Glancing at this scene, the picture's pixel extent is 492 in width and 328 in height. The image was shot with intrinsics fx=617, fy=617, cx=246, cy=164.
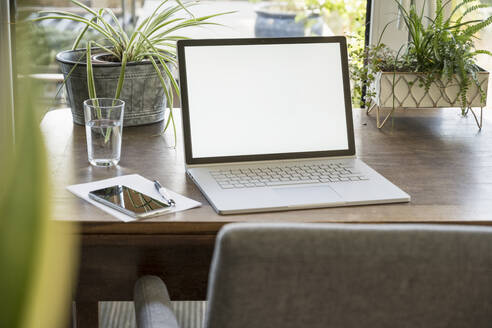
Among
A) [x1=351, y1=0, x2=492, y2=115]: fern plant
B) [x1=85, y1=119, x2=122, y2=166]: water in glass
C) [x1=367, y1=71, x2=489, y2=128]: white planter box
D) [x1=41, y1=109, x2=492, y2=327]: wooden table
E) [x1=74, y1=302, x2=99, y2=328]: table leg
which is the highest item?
[x1=351, y1=0, x2=492, y2=115]: fern plant

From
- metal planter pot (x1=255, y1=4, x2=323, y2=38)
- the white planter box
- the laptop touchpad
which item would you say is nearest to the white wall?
the laptop touchpad

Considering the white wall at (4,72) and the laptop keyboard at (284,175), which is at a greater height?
the white wall at (4,72)

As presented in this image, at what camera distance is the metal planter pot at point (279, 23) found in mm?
2330

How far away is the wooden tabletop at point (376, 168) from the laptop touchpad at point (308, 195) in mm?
20

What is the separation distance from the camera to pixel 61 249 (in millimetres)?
262

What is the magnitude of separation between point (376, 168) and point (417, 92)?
1.17ft

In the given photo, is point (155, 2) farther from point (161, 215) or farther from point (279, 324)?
point (279, 324)

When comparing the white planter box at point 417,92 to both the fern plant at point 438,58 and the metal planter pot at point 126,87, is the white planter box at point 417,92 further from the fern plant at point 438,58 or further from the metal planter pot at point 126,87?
the metal planter pot at point 126,87

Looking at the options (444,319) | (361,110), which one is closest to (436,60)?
(361,110)

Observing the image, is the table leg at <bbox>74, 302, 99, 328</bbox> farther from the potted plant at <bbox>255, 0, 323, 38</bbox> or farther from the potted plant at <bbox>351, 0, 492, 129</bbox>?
the potted plant at <bbox>255, 0, 323, 38</bbox>

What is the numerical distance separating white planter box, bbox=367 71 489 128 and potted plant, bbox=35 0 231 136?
0.48 meters

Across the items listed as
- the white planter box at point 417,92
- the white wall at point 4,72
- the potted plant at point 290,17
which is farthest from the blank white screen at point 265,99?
the potted plant at point 290,17

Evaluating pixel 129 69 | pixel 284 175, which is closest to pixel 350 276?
pixel 284 175

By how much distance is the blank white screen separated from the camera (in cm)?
126
